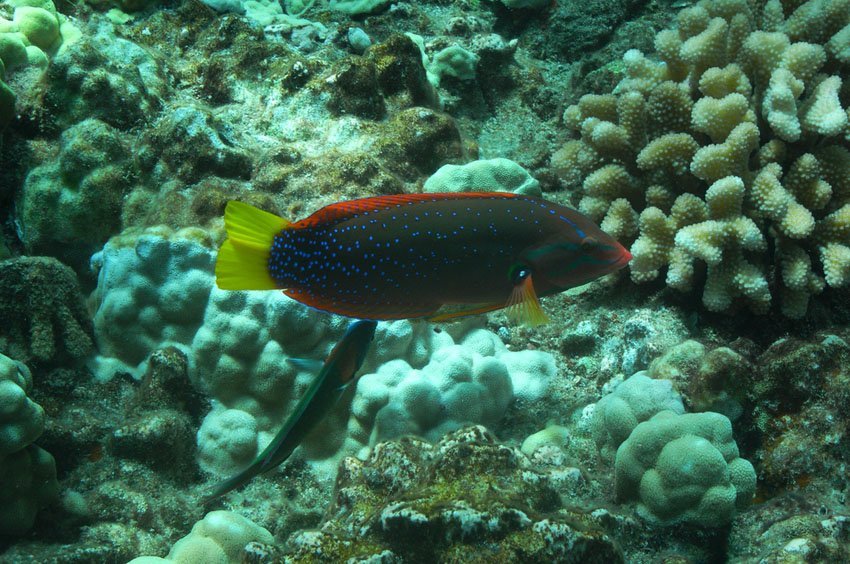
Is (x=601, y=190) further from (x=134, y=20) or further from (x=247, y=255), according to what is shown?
(x=134, y=20)

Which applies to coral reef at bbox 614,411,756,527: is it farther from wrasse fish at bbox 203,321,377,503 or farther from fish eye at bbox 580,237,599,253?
wrasse fish at bbox 203,321,377,503

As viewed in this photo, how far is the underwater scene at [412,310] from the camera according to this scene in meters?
2.32

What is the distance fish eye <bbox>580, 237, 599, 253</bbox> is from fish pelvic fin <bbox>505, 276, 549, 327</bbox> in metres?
0.27

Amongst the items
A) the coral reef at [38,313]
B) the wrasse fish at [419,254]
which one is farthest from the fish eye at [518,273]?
the coral reef at [38,313]

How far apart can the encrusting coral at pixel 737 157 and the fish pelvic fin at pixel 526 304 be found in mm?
1706

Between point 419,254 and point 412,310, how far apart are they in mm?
253

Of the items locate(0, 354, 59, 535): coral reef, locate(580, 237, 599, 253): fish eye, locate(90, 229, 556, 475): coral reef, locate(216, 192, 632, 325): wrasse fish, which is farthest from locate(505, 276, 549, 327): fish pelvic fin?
locate(0, 354, 59, 535): coral reef

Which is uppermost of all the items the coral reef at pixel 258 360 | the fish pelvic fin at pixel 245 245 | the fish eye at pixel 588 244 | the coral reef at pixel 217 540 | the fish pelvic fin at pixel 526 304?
the fish pelvic fin at pixel 245 245

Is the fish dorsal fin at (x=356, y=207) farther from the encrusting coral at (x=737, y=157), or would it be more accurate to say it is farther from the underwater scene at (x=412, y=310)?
the encrusting coral at (x=737, y=157)

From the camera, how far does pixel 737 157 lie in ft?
12.1

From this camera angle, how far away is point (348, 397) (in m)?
3.53

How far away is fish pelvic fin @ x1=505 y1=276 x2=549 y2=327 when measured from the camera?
7.87ft

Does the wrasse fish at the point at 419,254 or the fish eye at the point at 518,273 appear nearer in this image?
the wrasse fish at the point at 419,254

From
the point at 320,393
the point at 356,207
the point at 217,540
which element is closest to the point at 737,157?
the point at 356,207
